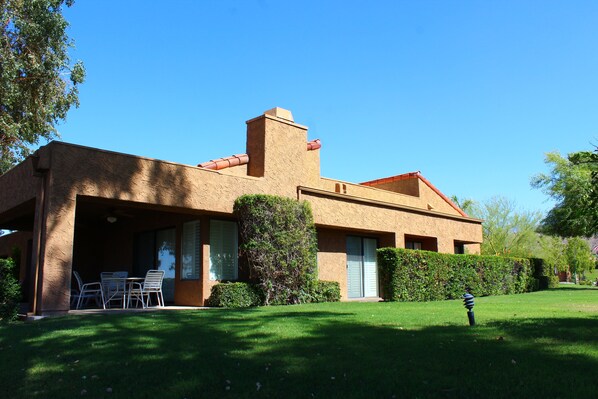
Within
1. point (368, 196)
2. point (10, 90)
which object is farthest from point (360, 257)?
point (10, 90)

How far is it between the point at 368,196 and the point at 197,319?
12166mm

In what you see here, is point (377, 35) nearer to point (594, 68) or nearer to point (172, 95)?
point (594, 68)

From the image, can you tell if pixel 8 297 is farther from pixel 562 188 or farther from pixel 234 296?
pixel 562 188

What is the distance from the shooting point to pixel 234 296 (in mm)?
13227

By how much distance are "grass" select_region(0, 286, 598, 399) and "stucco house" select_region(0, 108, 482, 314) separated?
386 centimetres

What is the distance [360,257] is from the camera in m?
18.6

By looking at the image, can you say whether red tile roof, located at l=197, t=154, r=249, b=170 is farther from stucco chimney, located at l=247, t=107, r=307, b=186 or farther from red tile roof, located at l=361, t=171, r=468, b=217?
red tile roof, located at l=361, t=171, r=468, b=217

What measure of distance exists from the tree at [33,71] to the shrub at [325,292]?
37.2ft

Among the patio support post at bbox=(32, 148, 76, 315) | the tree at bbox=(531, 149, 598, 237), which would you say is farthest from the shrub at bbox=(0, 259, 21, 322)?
the tree at bbox=(531, 149, 598, 237)

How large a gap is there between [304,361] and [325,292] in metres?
10.1

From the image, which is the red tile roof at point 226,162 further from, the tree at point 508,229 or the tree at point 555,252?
the tree at point 555,252

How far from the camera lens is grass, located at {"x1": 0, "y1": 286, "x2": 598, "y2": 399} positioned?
169 inches

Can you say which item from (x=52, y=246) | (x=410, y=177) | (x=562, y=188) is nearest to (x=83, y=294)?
(x=52, y=246)

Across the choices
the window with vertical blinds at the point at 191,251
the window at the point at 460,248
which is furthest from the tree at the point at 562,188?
the window with vertical blinds at the point at 191,251
